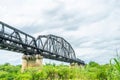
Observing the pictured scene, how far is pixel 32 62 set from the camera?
3728 inches

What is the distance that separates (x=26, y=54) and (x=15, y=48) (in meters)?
12.2

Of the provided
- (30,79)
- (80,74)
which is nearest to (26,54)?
(30,79)

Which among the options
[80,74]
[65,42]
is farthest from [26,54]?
[80,74]

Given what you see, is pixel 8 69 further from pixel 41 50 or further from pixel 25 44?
pixel 25 44

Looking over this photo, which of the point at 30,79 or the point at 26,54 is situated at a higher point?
the point at 26,54

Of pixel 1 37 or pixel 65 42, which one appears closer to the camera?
pixel 1 37

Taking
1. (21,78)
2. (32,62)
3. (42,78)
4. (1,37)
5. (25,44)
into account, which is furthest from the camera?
(32,62)

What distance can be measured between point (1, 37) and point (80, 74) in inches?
2172

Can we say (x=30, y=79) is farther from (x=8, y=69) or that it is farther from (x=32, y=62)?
(x=8, y=69)

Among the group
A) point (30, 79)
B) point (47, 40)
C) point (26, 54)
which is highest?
point (47, 40)

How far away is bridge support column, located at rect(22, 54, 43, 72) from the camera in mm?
92994

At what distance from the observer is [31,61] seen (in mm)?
95812

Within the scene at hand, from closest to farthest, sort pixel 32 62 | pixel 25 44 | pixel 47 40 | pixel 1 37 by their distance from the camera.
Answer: pixel 1 37 → pixel 25 44 → pixel 32 62 → pixel 47 40

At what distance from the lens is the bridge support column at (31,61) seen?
93.0 metres
